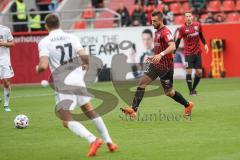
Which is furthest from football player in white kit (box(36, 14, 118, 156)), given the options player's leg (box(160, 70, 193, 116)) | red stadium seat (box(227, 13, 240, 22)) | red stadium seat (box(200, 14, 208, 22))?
red stadium seat (box(227, 13, 240, 22))

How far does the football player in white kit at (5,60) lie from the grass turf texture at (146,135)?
0.51 metres

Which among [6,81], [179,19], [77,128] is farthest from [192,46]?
[77,128]

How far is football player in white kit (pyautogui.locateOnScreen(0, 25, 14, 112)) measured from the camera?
1741cm

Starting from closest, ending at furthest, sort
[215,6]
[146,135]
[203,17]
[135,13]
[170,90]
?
[146,135], [170,90], [203,17], [135,13], [215,6]

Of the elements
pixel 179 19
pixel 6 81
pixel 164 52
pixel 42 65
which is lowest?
pixel 6 81

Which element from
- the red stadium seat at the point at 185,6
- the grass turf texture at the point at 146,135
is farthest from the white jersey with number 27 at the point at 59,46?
the red stadium seat at the point at 185,6

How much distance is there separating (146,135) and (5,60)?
6.93 meters

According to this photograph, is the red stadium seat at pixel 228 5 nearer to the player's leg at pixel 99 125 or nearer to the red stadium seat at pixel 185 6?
the red stadium seat at pixel 185 6

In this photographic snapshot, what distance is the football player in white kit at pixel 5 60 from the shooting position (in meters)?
17.4

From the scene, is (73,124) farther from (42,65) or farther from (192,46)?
(192,46)

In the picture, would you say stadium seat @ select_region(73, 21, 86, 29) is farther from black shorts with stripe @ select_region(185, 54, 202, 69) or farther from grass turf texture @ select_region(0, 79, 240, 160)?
grass turf texture @ select_region(0, 79, 240, 160)

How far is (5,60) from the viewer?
1784 centimetres

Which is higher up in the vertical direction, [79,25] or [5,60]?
[79,25]

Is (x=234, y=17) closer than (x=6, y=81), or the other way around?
(x=6, y=81)
